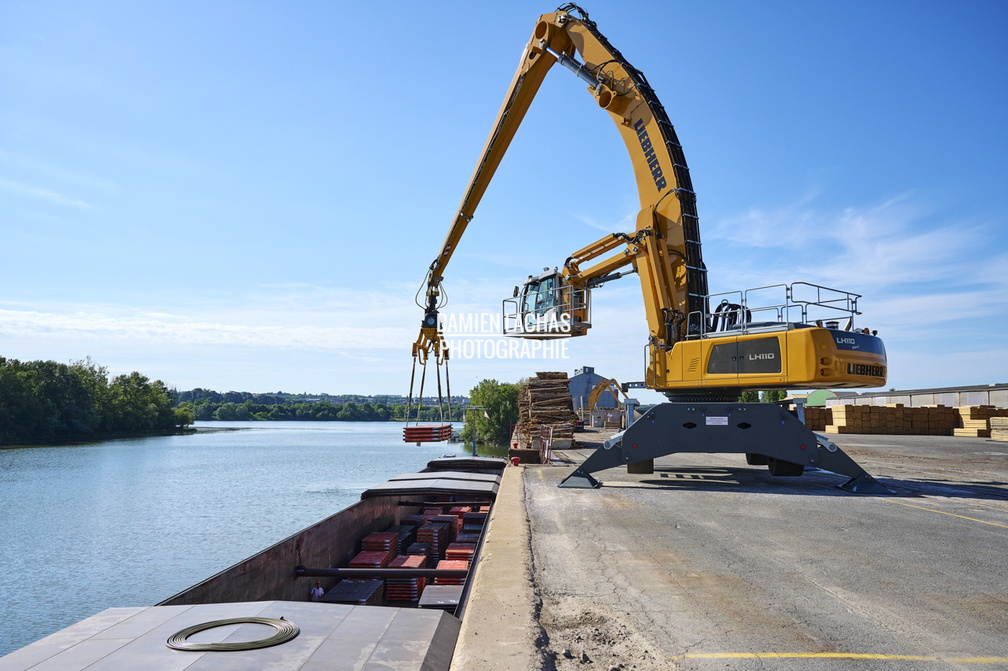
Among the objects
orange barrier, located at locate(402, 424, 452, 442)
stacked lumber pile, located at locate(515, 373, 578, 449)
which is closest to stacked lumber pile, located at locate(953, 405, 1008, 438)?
stacked lumber pile, located at locate(515, 373, 578, 449)

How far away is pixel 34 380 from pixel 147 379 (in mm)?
26437

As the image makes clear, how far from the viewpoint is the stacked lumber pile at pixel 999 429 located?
27.4m

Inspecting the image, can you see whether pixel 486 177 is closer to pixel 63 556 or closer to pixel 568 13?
pixel 568 13

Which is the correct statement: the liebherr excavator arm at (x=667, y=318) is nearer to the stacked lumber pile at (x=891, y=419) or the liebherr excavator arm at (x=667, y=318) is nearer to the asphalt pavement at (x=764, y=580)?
the asphalt pavement at (x=764, y=580)

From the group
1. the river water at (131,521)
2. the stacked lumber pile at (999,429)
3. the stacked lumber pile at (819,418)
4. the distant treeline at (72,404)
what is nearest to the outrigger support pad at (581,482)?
the river water at (131,521)

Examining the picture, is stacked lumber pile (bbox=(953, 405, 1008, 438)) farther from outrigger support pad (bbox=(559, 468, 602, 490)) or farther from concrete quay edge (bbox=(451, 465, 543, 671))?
concrete quay edge (bbox=(451, 465, 543, 671))

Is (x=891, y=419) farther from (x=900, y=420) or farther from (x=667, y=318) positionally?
(x=667, y=318)

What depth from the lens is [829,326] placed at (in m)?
11.4

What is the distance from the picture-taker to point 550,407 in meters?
26.2

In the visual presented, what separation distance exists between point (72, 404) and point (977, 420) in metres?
101

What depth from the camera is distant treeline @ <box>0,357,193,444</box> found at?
75.2 metres

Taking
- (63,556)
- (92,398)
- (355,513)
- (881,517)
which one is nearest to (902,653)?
(881,517)

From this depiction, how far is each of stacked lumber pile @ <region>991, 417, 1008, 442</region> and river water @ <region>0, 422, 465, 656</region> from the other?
1258 inches

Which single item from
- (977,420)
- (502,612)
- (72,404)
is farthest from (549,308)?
(72,404)
